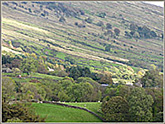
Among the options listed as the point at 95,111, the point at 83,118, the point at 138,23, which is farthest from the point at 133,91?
the point at 138,23

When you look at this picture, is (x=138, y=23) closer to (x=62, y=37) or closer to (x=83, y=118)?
(x=62, y=37)

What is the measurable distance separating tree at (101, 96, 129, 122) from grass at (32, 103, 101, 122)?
37.0 inches

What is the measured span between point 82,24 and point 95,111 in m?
125

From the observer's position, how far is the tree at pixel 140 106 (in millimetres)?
20688

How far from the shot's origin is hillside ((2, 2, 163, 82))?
9288cm

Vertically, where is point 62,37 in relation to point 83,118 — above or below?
above

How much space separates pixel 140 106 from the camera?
21469 millimetres

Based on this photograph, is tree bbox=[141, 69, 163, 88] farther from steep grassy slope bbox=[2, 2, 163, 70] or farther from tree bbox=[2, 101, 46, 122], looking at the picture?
steep grassy slope bbox=[2, 2, 163, 70]

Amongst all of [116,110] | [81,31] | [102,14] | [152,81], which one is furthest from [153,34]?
[116,110]

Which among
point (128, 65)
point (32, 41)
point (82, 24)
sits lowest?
point (128, 65)

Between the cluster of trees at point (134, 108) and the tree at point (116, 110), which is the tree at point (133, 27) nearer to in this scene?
the cluster of trees at point (134, 108)

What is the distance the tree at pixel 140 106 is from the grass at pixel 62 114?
308cm

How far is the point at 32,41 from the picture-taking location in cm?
9988

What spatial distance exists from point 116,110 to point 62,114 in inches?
183
